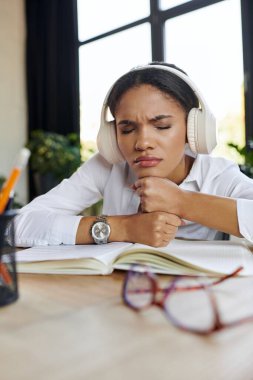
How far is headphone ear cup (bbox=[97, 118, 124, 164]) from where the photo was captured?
1.17 m

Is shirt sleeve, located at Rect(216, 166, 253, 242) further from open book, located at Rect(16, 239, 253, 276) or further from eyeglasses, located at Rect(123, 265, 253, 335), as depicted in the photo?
eyeglasses, located at Rect(123, 265, 253, 335)

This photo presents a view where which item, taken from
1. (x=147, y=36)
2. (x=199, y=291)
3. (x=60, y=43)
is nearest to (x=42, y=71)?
(x=60, y=43)

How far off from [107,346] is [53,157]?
128 inches

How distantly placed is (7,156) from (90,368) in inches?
171

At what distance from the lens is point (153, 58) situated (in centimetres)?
344

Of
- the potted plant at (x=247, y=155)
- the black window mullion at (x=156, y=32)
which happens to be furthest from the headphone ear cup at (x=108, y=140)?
the black window mullion at (x=156, y=32)

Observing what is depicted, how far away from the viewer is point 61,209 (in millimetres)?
1340

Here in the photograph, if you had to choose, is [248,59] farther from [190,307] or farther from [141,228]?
[190,307]

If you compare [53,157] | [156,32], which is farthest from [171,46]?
[53,157]

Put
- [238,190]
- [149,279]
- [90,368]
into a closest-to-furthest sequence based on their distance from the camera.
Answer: [90,368] → [149,279] → [238,190]

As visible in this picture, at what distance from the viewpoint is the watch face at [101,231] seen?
3.09 ft

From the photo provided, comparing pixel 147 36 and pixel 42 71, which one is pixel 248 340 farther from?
pixel 42 71

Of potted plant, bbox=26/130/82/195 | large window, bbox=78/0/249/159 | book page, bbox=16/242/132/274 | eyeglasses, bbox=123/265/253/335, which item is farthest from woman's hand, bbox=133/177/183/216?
potted plant, bbox=26/130/82/195

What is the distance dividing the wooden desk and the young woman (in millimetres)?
413
